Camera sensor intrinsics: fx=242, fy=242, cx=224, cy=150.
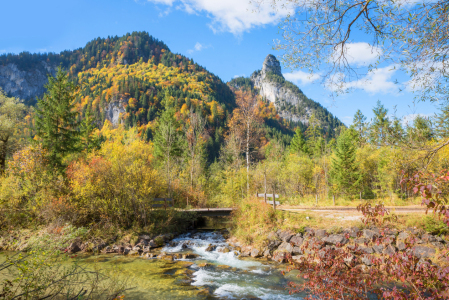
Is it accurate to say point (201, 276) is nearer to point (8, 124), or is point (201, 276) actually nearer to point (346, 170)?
point (8, 124)

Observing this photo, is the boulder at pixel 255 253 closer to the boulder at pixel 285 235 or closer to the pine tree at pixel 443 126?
the boulder at pixel 285 235

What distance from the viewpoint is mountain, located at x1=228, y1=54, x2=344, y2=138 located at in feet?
454

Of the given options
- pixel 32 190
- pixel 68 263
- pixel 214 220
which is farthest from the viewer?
pixel 214 220

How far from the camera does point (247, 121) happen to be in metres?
23.4

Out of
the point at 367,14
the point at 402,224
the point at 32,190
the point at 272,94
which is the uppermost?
the point at 272,94

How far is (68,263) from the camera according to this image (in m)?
10.8

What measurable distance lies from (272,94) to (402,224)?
161 metres

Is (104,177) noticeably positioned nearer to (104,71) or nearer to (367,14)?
(367,14)

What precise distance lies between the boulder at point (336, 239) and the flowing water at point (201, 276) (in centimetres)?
258

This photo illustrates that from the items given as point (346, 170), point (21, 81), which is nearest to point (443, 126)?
point (346, 170)

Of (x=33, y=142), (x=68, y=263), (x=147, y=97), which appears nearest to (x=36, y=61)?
(x=147, y=97)

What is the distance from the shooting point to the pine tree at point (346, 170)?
27.2 m

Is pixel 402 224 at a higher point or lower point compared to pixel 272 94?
lower

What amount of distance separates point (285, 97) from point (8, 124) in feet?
506
